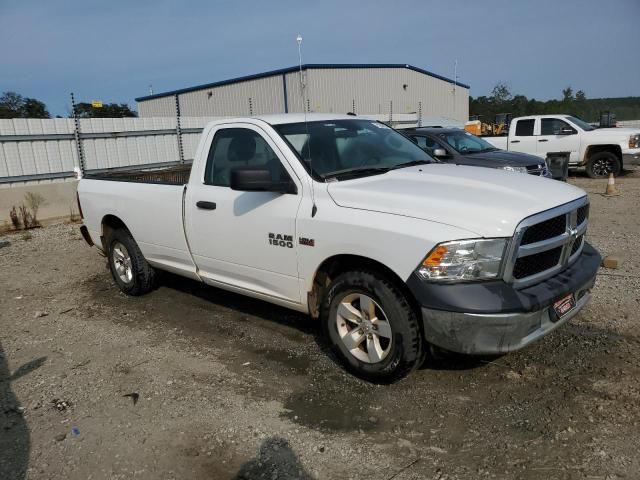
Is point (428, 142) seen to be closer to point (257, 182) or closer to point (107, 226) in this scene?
point (107, 226)

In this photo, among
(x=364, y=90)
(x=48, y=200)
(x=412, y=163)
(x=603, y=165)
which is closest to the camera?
(x=412, y=163)

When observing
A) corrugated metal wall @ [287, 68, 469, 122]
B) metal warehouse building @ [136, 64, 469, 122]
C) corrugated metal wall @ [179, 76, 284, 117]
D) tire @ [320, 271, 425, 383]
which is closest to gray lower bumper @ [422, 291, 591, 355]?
tire @ [320, 271, 425, 383]

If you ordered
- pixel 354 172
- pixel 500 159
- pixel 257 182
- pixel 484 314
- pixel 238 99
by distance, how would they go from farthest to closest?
pixel 238 99 < pixel 500 159 < pixel 354 172 < pixel 257 182 < pixel 484 314

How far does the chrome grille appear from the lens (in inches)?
123

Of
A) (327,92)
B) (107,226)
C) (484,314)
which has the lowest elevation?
(484,314)

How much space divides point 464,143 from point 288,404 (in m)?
8.53

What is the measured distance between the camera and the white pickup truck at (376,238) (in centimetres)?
311

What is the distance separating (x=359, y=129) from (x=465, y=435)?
2.73 meters

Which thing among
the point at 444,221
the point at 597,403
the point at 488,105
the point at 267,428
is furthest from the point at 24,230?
the point at 488,105

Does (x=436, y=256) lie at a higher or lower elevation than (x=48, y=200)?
higher

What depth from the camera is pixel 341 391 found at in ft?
12.0

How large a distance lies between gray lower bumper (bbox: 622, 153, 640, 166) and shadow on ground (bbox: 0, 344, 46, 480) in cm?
1495

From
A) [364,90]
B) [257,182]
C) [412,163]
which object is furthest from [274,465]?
[364,90]

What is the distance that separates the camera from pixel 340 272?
383 cm
